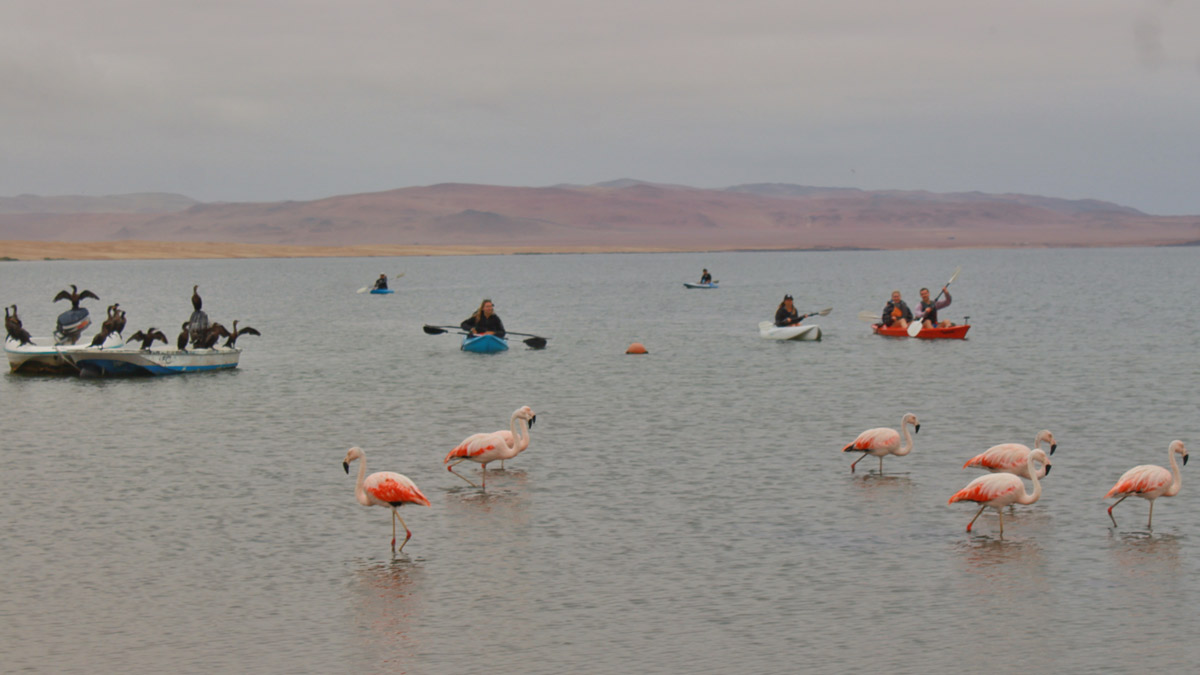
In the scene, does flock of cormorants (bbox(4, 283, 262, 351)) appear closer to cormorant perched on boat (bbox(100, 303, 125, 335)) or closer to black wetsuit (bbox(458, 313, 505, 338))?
cormorant perched on boat (bbox(100, 303, 125, 335))

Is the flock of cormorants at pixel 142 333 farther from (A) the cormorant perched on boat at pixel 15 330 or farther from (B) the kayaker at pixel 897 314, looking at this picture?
(B) the kayaker at pixel 897 314

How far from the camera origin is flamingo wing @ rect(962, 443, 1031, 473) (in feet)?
64.7

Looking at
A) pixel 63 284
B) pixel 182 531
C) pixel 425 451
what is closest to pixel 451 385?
pixel 425 451

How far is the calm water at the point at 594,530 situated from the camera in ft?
43.5

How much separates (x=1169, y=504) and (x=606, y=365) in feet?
86.3

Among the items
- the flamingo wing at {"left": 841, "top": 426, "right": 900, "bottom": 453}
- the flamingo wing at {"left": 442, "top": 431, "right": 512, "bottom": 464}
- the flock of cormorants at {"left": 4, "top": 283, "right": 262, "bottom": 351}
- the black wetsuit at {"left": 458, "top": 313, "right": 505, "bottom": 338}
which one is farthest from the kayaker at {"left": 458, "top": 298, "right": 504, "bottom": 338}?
the flamingo wing at {"left": 841, "top": 426, "right": 900, "bottom": 453}

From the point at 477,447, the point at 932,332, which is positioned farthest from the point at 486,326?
the point at 477,447

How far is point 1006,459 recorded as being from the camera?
19.8m

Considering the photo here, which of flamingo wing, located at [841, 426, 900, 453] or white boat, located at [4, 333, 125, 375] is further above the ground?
flamingo wing, located at [841, 426, 900, 453]

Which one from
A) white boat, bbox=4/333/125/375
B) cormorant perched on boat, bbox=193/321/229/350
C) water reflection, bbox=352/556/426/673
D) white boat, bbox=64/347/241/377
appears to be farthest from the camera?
cormorant perched on boat, bbox=193/321/229/350

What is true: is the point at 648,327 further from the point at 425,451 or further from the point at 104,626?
the point at 104,626

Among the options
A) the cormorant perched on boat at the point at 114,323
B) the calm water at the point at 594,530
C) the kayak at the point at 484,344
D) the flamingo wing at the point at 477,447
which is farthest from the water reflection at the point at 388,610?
the kayak at the point at 484,344

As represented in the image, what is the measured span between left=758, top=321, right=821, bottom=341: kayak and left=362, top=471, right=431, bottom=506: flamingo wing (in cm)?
3567

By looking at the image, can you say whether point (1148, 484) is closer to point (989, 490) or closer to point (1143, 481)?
point (1143, 481)
